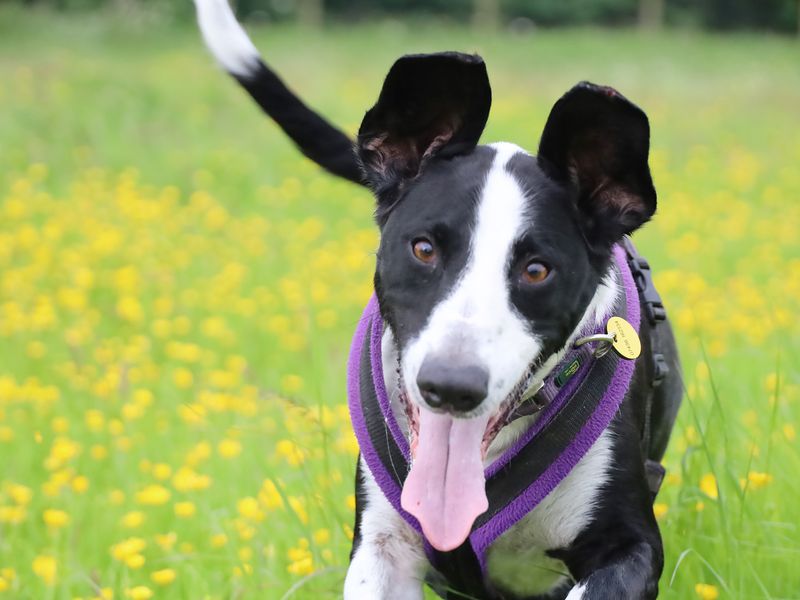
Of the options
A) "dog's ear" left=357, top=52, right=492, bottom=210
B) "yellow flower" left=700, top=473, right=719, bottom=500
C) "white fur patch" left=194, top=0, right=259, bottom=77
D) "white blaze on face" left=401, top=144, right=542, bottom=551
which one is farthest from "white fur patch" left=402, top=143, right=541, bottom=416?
"white fur patch" left=194, top=0, right=259, bottom=77

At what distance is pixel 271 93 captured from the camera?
3.09m

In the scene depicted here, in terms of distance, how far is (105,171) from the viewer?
8703 millimetres

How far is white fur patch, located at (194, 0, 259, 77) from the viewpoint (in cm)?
306

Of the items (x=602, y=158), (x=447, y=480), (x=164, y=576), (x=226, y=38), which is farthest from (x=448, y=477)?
(x=226, y=38)

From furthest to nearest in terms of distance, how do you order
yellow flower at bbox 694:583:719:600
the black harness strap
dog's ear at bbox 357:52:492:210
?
the black harness strap, yellow flower at bbox 694:583:719:600, dog's ear at bbox 357:52:492:210

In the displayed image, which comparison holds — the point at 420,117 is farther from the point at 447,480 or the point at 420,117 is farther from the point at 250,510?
the point at 250,510

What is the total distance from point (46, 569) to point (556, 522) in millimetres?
1383

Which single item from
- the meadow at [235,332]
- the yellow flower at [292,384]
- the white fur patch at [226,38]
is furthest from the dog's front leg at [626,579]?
the yellow flower at [292,384]

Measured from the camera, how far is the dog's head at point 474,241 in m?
1.97

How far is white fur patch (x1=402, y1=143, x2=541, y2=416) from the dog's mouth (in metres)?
0.09

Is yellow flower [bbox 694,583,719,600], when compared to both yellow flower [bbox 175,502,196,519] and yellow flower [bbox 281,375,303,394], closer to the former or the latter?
yellow flower [bbox 175,502,196,519]

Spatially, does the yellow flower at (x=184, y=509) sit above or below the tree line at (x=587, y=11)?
above

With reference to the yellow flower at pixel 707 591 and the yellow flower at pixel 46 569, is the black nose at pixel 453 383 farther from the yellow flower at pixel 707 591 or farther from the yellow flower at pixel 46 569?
the yellow flower at pixel 46 569

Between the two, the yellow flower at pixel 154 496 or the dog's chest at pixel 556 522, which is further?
the yellow flower at pixel 154 496
